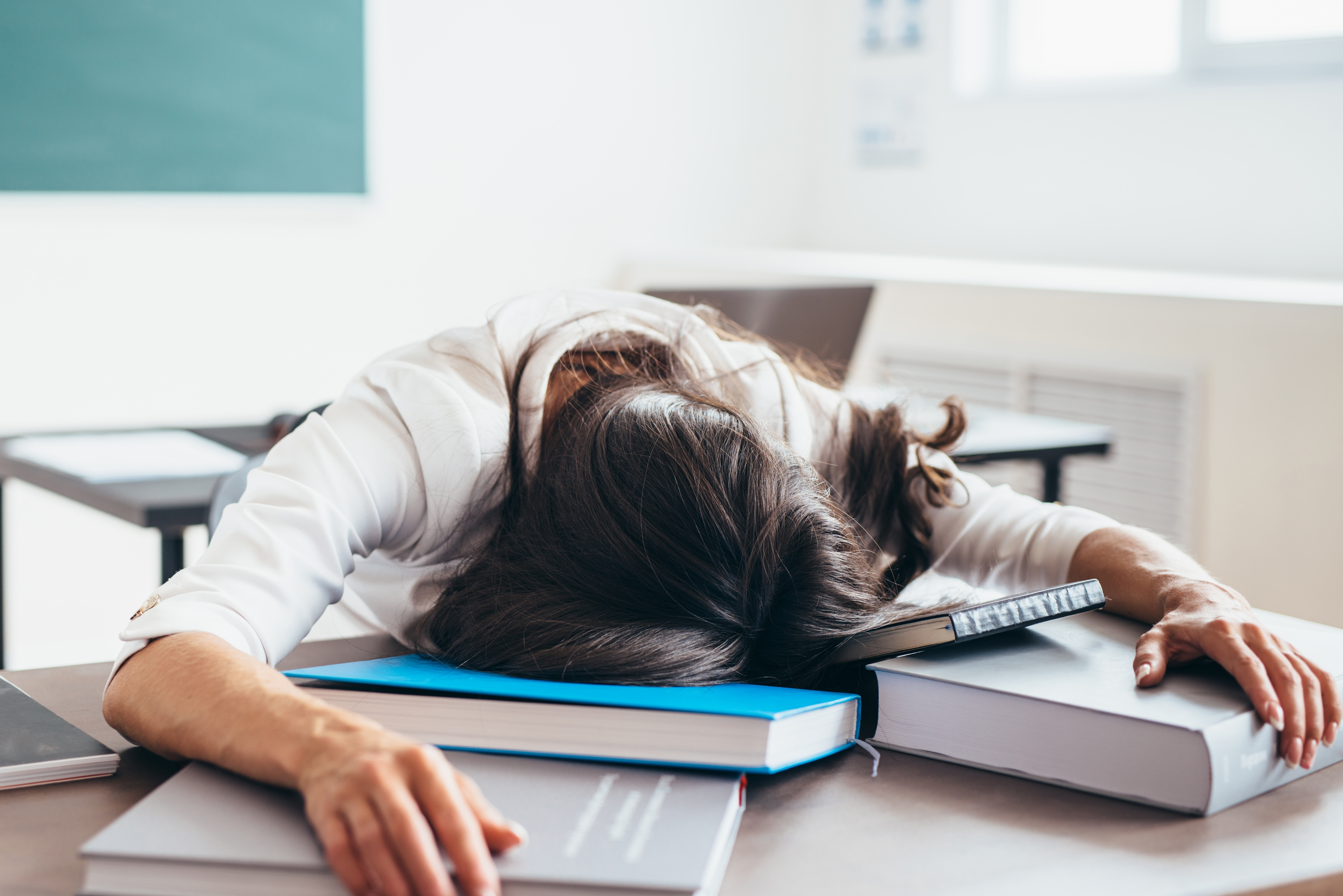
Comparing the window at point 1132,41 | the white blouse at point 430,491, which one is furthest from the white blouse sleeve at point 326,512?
the window at point 1132,41

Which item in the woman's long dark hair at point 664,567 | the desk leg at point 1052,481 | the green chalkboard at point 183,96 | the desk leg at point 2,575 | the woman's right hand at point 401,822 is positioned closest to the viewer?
the woman's right hand at point 401,822

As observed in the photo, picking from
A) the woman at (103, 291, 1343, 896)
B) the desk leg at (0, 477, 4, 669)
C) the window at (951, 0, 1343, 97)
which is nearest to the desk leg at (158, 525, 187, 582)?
the desk leg at (0, 477, 4, 669)

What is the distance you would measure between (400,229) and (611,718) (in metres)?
3.11

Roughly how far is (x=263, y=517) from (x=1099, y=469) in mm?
2409

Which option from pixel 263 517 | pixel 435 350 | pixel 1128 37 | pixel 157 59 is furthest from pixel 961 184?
pixel 263 517

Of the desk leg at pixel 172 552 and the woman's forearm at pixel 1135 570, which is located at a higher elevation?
the woman's forearm at pixel 1135 570

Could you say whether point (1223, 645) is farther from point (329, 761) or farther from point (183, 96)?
point (183, 96)

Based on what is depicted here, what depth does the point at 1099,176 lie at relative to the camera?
322 centimetres

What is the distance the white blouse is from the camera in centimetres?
76

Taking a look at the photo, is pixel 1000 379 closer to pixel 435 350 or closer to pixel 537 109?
pixel 537 109

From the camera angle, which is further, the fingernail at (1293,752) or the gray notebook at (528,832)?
the fingernail at (1293,752)

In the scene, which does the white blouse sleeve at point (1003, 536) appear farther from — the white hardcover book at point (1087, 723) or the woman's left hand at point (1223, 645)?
the white hardcover book at point (1087, 723)

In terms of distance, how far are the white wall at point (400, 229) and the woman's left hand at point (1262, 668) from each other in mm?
2612

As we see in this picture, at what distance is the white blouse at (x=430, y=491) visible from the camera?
0.76m
